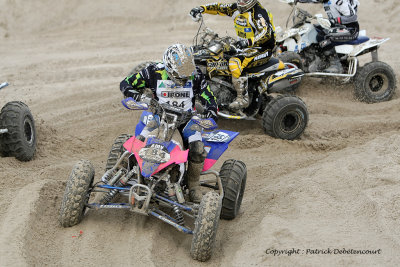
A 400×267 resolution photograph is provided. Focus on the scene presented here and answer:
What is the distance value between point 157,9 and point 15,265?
1283 cm

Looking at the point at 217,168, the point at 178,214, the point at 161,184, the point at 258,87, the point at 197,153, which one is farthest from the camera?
the point at 258,87

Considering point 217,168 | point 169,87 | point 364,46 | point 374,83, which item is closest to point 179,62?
point 169,87

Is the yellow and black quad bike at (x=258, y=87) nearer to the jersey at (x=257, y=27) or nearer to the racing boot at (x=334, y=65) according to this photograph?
the jersey at (x=257, y=27)

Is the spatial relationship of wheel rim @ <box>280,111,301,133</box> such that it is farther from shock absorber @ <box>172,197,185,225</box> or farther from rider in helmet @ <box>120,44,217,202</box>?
shock absorber @ <box>172,197,185,225</box>

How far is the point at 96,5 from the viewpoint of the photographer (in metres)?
16.1

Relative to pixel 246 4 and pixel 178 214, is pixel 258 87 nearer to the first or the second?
pixel 246 4

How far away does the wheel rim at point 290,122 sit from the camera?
27.4 feet

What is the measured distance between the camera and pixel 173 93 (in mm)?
5629

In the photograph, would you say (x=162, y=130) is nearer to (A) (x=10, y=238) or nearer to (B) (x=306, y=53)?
(A) (x=10, y=238)

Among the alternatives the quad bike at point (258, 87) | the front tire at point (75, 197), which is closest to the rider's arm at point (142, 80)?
the front tire at point (75, 197)

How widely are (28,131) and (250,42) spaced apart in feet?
11.3

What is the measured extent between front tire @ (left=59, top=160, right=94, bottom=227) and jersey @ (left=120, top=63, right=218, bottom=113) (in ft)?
3.37

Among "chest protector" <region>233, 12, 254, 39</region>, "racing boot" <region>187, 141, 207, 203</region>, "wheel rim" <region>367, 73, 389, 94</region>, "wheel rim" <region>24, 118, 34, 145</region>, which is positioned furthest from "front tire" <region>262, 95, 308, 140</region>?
"wheel rim" <region>24, 118, 34, 145</region>

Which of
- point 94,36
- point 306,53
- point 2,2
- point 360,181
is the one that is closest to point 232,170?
point 360,181
